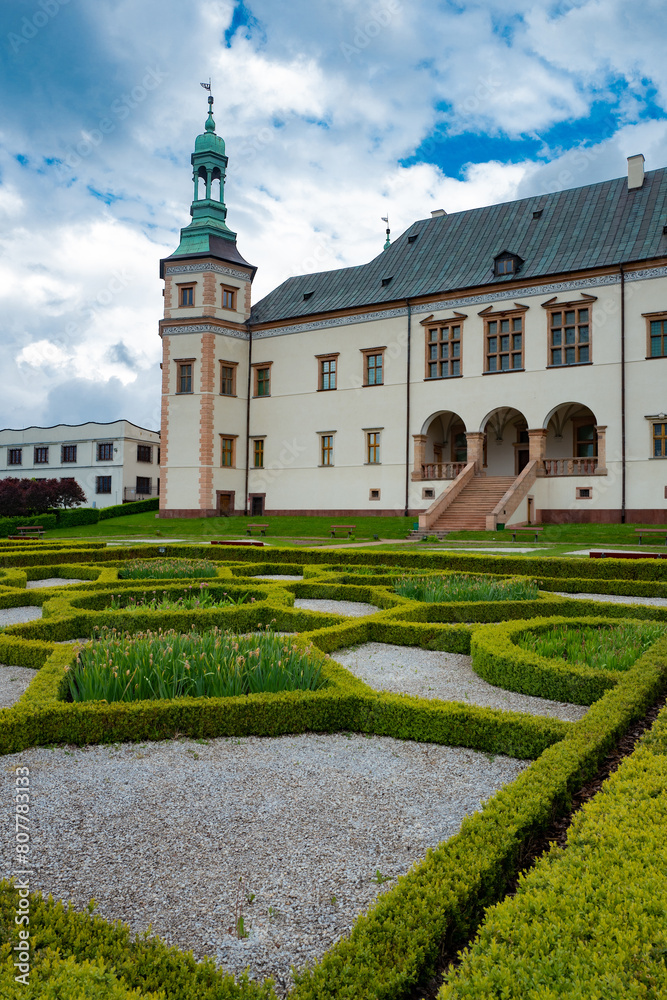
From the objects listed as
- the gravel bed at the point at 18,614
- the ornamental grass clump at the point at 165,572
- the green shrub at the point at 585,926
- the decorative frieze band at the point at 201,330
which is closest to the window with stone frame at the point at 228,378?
the decorative frieze band at the point at 201,330

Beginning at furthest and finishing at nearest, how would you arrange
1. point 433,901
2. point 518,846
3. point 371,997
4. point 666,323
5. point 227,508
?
point 227,508 < point 666,323 < point 518,846 < point 433,901 < point 371,997

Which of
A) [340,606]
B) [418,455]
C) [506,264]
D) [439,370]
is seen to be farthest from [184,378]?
[340,606]

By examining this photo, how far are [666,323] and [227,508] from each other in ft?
71.3

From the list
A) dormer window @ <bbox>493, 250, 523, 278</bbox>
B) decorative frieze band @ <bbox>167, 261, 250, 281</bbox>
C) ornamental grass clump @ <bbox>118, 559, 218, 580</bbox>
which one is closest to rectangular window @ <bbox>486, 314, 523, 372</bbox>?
dormer window @ <bbox>493, 250, 523, 278</bbox>

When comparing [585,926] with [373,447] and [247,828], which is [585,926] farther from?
[373,447]

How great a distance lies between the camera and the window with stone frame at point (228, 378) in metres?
36.3

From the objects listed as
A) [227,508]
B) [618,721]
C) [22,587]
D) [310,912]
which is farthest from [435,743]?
[227,508]

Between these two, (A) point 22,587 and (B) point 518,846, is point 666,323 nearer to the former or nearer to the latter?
(A) point 22,587

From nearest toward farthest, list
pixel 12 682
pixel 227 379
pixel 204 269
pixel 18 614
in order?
pixel 12 682 → pixel 18 614 → pixel 204 269 → pixel 227 379

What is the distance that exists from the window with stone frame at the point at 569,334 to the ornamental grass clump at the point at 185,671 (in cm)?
2638

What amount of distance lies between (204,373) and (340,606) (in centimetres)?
2688

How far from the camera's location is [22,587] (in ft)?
39.3

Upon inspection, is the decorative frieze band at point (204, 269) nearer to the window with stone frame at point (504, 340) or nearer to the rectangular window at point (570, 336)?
the window with stone frame at point (504, 340)

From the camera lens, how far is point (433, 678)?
655cm
